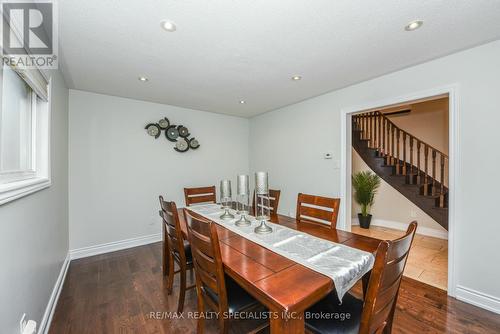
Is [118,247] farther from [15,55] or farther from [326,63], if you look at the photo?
[326,63]

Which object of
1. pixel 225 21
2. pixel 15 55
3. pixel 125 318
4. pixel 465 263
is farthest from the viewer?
pixel 465 263

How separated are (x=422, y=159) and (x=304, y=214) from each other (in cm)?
329

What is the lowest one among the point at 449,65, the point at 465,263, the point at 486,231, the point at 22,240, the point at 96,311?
the point at 96,311

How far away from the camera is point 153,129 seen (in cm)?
347

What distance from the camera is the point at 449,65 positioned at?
6.72 ft

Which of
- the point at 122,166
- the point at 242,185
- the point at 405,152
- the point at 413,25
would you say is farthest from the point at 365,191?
the point at 122,166

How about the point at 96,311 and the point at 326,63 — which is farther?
the point at 326,63

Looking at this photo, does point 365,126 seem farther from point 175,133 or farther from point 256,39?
point 175,133

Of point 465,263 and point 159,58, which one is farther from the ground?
point 159,58

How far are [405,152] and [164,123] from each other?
440 centimetres

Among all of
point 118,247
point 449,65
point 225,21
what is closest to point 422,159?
point 449,65

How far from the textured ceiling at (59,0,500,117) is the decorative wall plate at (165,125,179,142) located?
906 mm

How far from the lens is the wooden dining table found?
882 mm

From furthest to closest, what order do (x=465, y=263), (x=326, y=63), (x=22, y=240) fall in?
(x=326, y=63) < (x=465, y=263) < (x=22, y=240)
